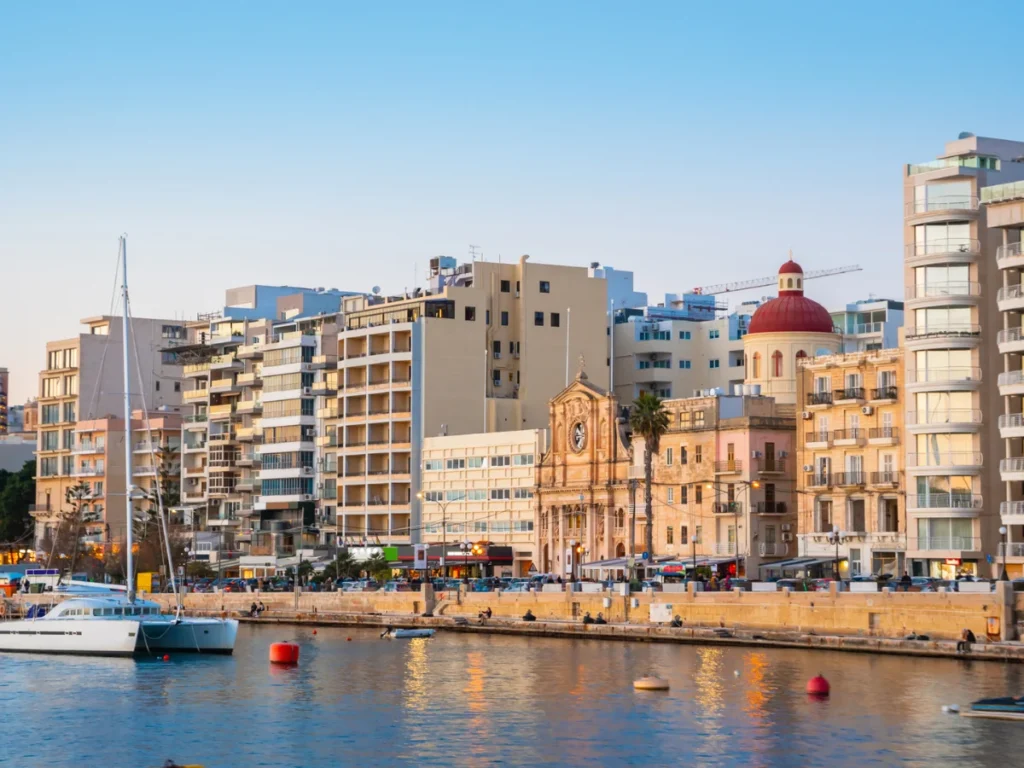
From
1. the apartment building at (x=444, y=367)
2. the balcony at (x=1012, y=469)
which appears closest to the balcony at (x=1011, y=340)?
the balcony at (x=1012, y=469)

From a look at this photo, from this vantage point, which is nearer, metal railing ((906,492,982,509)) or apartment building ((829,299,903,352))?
metal railing ((906,492,982,509))

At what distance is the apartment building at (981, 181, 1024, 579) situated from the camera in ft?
304

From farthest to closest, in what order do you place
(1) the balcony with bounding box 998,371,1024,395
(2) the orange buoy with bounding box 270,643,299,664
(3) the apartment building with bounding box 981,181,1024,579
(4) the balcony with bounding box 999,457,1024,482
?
(1) the balcony with bounding box 998,371,1024,395 < (4) the balcony with bounding box 999,457,1024,482 < (3) the apartment building with bounding box 981,181,1024,579 < (2) the orange buoy with bounding box 270,643,299,664

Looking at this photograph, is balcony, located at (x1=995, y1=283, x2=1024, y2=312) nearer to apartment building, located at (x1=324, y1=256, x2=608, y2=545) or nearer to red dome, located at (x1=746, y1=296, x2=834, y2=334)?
red dome, located at (x1=746, y1=296, x2=834, y2=334)

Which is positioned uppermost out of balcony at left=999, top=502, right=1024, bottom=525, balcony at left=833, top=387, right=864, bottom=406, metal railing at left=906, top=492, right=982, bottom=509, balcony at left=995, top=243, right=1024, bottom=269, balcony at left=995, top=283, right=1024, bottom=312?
balcony at left=995, top=243, right=1024, bottom=269

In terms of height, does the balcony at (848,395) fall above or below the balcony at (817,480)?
above

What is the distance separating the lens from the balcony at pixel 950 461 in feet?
317

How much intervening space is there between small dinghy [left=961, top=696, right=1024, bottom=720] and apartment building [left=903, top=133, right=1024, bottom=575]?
36451 millimetres

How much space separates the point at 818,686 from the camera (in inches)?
2613

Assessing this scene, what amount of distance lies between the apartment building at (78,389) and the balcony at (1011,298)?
102m

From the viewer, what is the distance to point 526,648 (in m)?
90.5

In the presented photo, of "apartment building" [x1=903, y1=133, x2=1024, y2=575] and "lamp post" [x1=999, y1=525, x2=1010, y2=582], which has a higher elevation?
"apartment building" [x1=903, y1=133, x2=1024, y2=575]


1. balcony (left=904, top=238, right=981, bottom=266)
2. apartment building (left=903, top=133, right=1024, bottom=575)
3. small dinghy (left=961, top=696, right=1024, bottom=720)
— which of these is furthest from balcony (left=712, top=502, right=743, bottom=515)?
small dinghy (left=961, top=696, right=1024, bottom=720)

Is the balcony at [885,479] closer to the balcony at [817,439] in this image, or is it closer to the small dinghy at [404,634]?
the balcony at [817,439]
